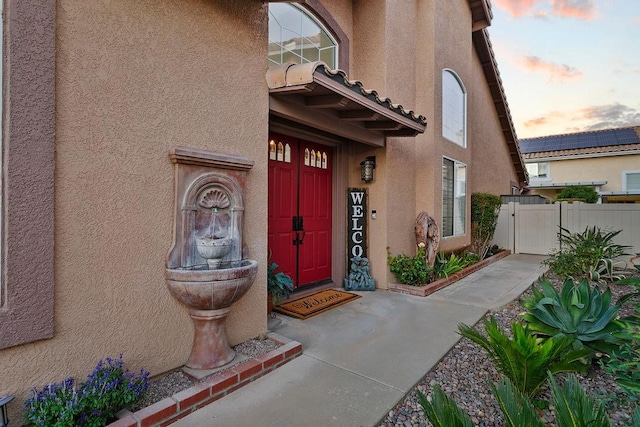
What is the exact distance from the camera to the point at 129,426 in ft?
6.93

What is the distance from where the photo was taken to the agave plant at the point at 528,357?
252cm

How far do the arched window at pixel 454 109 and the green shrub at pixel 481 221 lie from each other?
5.98ft

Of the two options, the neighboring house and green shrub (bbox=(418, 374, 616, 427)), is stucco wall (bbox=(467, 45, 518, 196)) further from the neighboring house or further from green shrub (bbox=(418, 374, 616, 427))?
green shrub (bbox=(418, 374, 616, 427))

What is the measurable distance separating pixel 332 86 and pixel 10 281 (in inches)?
130

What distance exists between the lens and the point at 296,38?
17.3ft

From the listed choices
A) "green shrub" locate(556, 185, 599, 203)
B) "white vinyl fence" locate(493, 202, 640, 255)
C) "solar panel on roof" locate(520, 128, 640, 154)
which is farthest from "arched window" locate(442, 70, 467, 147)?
"solar panel on roof" locate(520, 128, 640, 154)

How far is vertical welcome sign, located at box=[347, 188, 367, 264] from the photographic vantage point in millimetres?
6168

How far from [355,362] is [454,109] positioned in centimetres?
768

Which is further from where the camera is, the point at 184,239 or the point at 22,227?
the point at 184,239

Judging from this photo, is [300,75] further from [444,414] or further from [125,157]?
[444,414]

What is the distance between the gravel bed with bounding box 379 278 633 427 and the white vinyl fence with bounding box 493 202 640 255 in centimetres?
806

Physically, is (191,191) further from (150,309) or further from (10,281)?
(10,281)

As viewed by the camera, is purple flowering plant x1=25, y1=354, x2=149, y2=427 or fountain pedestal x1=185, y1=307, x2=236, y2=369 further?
fountain pedestal x1=185, y1=307, x2=236, y2=369

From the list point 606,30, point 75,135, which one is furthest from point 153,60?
point 606,30
